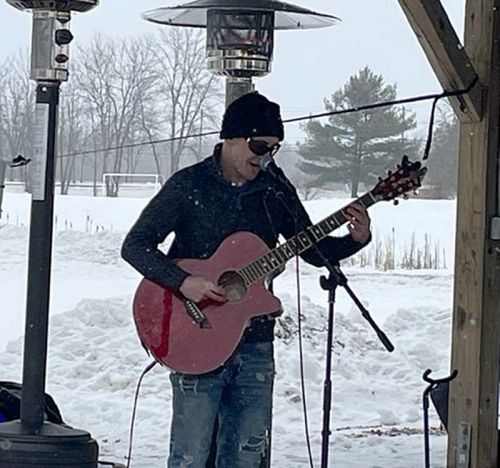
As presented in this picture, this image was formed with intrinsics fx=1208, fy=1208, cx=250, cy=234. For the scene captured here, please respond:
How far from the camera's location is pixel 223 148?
3.62 m

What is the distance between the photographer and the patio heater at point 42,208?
10.5 feet

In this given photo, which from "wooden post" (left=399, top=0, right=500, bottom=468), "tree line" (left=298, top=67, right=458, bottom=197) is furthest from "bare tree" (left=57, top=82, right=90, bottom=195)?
"wooden post" (left=399, top=0, right=500, bottom=468)

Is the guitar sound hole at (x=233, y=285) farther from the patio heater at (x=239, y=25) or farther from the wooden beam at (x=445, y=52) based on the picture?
the patio heater at (x=239, y=25)

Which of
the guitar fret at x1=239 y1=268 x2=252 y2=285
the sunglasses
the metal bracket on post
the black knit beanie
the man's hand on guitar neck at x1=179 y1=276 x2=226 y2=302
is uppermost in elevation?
the black knit beanie

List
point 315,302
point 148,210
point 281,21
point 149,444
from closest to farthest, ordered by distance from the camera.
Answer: point 148,210
point 281,21
point 149,444
point 315,302

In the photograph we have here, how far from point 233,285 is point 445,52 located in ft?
3.28

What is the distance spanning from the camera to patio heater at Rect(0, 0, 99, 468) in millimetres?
3189

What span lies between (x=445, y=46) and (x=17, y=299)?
18.9 ft

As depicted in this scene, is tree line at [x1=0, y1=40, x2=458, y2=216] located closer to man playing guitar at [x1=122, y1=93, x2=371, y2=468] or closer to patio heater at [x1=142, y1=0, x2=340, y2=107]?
patio heater at [x1=142, y1=0, x2=340, y2=107]

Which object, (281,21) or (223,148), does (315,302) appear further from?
(223,148)

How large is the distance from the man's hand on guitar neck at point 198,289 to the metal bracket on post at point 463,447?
109 cm

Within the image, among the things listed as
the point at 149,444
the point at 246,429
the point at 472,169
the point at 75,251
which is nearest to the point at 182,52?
the point at 75,251

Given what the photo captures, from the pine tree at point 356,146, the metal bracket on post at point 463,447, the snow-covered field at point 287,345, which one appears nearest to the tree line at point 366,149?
the pine tree at point 356,146

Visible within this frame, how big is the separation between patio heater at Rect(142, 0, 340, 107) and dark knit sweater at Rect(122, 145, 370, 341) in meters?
0.89
